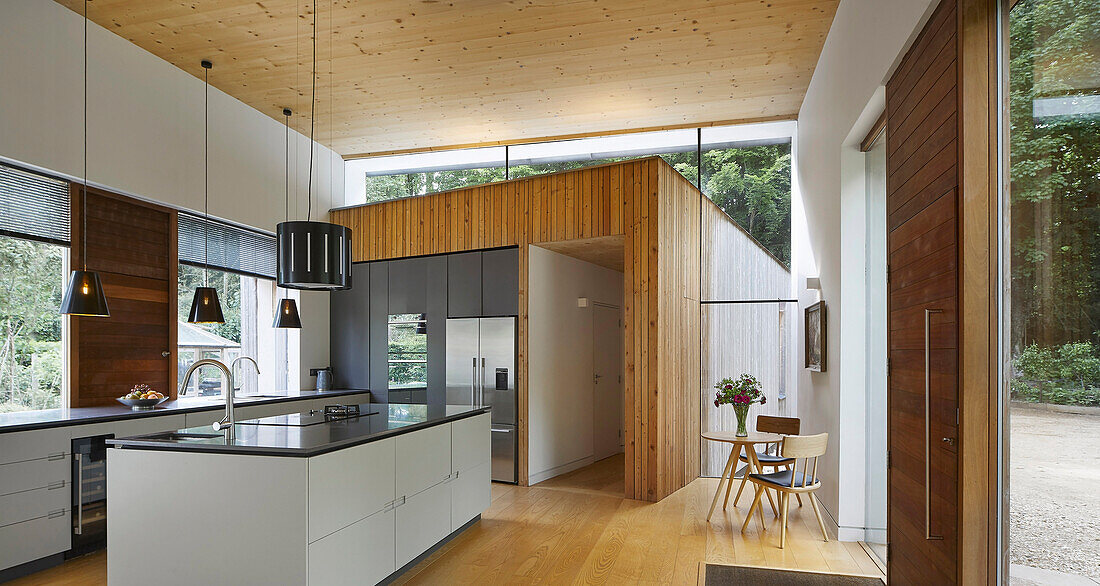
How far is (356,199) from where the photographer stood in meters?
8.88

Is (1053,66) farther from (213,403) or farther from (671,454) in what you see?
(213,403)

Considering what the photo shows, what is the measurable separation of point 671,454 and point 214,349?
4.50 m

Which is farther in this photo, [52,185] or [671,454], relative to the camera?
[671,454]

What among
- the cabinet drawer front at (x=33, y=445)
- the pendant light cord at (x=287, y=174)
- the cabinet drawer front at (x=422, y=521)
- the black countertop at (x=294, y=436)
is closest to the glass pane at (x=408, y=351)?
the pendant light cord at (x=287, y=174)

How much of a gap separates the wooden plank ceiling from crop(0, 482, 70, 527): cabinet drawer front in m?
3.35

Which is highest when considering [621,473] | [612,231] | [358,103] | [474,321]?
[358,103]

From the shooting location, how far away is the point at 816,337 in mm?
5500

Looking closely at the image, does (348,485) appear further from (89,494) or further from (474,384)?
(474,384)

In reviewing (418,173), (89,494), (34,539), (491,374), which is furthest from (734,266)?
(34,539)

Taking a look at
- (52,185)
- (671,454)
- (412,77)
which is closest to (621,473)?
(671,454)

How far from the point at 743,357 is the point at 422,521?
4054mm

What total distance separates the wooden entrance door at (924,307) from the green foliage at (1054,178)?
A: 12.2 inches

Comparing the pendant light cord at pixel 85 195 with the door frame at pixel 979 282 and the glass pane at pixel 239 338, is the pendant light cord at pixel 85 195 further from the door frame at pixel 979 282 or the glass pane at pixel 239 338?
the door frame at pixel 979 282

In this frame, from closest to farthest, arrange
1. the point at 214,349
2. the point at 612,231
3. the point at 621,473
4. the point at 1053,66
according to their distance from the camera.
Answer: the point at 1053,66 < the point at 612,231 < the point at 214,349 < the point at 621,473
